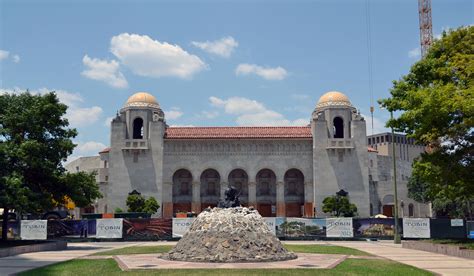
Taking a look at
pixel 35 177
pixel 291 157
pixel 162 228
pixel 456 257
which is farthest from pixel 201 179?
pixel 456 257

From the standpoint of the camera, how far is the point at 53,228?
39.8 meters

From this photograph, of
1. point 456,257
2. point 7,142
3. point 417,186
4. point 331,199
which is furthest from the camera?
point 417,186

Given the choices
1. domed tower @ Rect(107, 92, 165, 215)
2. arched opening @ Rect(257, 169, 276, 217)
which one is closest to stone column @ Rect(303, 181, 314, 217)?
arched opening @ Rect(257, 169, 276, 217)

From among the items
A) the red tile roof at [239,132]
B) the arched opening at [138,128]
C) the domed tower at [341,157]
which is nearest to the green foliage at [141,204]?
the red tile roof at [239,132]

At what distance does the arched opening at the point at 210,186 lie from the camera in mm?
Result: 68875

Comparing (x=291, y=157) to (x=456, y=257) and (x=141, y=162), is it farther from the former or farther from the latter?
(x=456, y=257)

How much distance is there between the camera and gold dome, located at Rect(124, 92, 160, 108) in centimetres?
7000

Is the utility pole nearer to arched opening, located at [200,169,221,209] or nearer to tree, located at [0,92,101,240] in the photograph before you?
arched opening, located at [200,169,221,209]

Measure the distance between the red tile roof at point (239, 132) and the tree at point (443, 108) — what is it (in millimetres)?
36384

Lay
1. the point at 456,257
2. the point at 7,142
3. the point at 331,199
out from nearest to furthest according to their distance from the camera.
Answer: the point at 456,257 → the point at 7,142 → the point at 331,199

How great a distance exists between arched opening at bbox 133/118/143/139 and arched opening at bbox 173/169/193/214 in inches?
294

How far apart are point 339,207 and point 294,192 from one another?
8747 millimetres

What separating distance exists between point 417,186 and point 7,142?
195 ft

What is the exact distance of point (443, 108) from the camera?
2428cm
